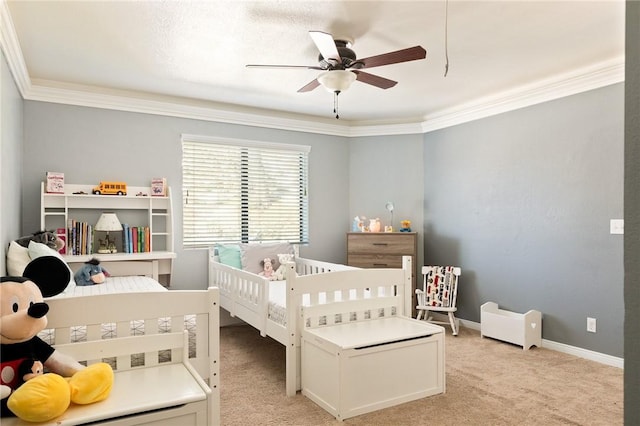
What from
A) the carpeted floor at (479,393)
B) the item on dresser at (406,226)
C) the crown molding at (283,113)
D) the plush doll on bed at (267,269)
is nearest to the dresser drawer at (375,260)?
the item on dresser at (406,226)

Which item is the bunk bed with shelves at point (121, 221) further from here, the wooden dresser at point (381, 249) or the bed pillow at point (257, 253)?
the wooden dresser at point (381, 249)

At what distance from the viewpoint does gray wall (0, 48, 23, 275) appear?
2678 mm

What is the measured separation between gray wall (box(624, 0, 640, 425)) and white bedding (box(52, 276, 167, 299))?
2616mm

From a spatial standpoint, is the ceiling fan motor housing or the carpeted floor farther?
the ceiling fan motor housing

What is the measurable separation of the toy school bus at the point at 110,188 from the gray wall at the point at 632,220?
3986 mm

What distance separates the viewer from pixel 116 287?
10.3 feet

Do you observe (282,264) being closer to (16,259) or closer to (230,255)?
(230,255)

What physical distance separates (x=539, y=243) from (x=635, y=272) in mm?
3537

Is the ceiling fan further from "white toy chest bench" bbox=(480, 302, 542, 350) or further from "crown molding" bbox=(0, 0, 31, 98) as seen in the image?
"white toy chest bench" bbox=(480, 302, 542, 350)

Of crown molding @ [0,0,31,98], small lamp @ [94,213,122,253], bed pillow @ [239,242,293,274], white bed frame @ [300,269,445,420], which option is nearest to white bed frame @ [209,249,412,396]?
white bed frame @ [300,269,445,420]

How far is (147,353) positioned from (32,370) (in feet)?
1.45

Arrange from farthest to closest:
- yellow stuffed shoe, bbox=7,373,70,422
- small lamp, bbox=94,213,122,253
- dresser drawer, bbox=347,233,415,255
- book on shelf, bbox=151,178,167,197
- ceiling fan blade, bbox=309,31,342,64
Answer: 1. dresser drawer, bbox=347,233,415,255
2. book on shelf, bbox=151,178,167,197
3. small lamp, bbox=94,213,122,253
4. ceiling fan blade, bbox=309,31,342,64
5. yellow stuffed shoe, bbox=7,373,70,422

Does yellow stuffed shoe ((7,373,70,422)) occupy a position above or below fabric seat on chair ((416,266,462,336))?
above

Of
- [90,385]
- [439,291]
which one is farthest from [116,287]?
[439,291]
